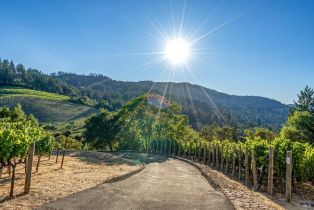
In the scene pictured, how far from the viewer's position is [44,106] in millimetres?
160625

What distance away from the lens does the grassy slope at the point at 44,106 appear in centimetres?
15084

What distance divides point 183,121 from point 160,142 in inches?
591

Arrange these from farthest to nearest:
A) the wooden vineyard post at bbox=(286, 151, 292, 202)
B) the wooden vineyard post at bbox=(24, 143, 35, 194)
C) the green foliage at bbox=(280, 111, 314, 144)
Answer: the green foliage at bbox=(280, 111, 314, 144)
the wooden vineyard post at bbox=(286, 151, 292, 202)
the wooden vineyard post at bbox=(24, 143, 35, 194)

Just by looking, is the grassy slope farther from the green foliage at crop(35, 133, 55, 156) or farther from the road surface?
the road surface

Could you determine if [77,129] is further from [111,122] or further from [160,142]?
[160,142]

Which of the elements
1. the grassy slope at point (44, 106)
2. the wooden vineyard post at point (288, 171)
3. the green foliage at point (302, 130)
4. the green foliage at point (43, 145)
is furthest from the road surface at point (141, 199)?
the grassy slope at point (44, 106)

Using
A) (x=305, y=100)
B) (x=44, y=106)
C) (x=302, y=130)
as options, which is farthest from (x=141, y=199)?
(x=44, y=106)

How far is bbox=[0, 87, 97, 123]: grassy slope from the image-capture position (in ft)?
495

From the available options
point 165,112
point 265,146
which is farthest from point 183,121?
point 265,146

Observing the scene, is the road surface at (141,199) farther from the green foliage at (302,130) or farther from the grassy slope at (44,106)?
the grassy slope at (44,106)

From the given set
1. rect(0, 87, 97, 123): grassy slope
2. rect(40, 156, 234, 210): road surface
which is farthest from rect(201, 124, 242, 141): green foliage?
rect(40, 156, 234, 210): road surface

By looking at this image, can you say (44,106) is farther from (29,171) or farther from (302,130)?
(29,171)

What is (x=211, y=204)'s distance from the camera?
46.3 feet

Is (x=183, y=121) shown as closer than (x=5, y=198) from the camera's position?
No
